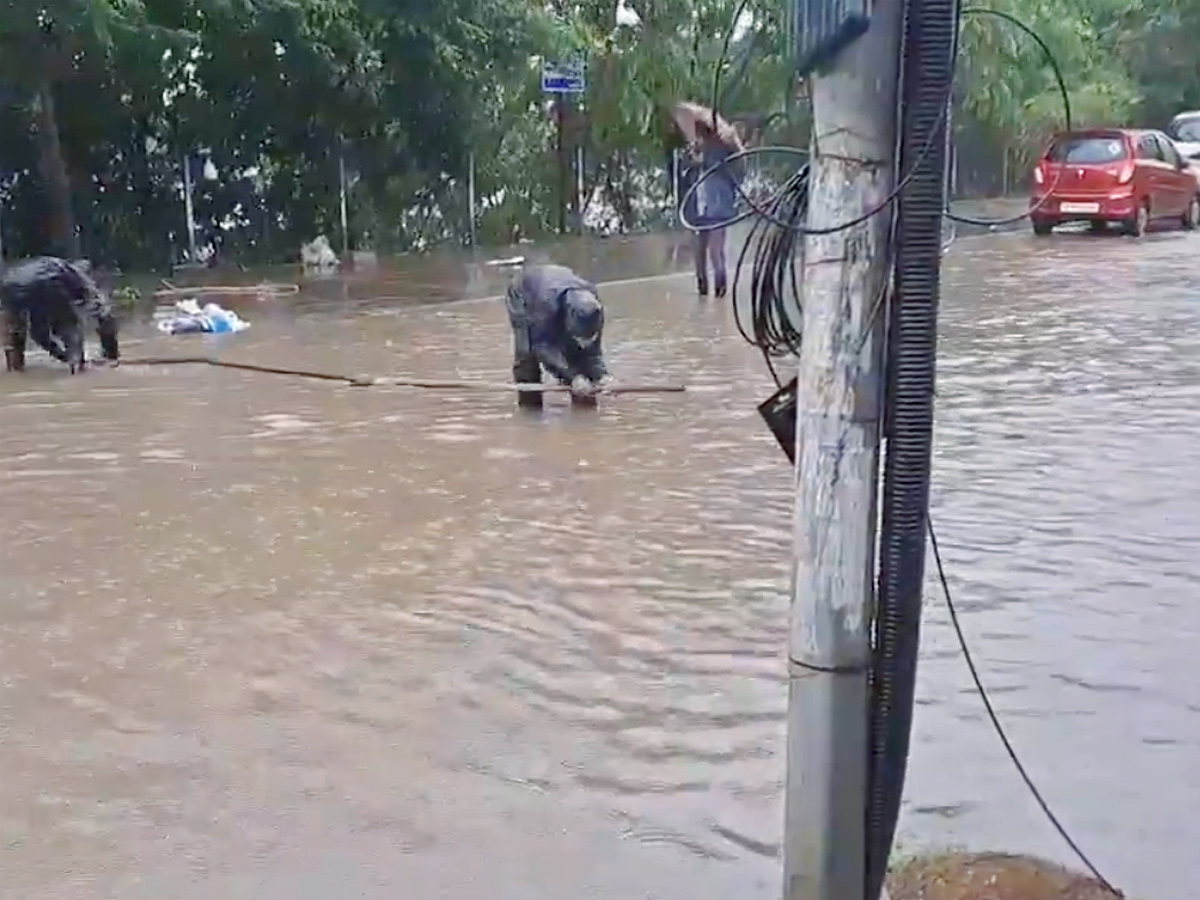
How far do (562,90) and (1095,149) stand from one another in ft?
26.0

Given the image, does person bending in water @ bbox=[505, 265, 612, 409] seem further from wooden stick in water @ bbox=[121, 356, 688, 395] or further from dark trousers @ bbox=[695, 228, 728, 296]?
dark trousers @ bbox=[695, 228, 728, 296]

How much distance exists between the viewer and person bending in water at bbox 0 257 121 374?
11688mm

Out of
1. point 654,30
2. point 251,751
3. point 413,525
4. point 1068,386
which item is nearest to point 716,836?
point 251,751

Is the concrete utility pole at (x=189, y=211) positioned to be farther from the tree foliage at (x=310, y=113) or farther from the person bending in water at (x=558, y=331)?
the person bending in water at (x=558, y=331)

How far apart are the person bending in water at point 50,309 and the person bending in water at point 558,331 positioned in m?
3.67

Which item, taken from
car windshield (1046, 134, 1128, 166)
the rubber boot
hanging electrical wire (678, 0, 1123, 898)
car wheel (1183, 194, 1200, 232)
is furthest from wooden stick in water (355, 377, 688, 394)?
car wheel (1183, 194, 1200, 232)

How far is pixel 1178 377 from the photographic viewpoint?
10.8m

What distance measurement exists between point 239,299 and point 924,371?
14.8m

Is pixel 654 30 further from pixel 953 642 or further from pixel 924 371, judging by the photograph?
pixel 924 371

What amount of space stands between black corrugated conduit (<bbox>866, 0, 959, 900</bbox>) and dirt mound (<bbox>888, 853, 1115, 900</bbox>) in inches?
20.7

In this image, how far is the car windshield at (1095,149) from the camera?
23.9m

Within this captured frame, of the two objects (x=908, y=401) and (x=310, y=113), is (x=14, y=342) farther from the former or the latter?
(x=908, y=401)

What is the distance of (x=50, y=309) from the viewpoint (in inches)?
464

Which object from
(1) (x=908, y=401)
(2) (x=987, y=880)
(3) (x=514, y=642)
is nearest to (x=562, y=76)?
(3) (x=514, y=642)
